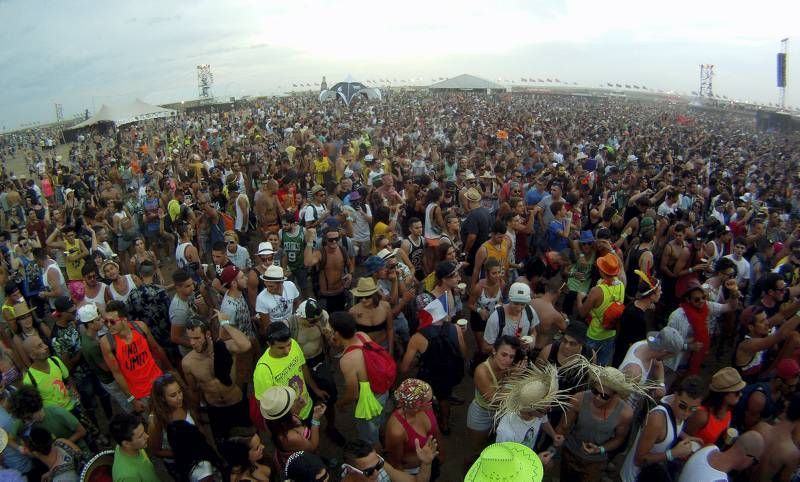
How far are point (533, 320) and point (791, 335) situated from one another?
78.8 inches

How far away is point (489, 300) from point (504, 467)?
2262 millimetres

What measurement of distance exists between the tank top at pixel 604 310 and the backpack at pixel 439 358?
1.36 meters

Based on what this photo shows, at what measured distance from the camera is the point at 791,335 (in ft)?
11.8

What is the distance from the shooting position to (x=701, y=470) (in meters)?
2.53

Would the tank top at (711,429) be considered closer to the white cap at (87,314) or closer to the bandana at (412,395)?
the bandana at (412,395)

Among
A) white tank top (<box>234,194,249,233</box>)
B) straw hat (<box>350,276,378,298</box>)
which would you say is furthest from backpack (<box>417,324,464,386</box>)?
white tank top (<box>234,194,249,233</box>)

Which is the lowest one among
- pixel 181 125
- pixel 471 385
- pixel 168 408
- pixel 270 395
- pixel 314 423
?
pixel 471 385

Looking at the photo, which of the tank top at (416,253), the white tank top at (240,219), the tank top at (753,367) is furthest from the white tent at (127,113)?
the tank top at (753,367)

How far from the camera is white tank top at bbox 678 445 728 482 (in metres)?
2.49

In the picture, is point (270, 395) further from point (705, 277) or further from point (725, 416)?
point (705, 277)

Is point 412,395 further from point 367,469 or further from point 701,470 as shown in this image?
point 701,470

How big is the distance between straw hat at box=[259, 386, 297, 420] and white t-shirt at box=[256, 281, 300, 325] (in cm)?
136

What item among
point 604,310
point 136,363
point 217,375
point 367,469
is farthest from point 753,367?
point 136,363

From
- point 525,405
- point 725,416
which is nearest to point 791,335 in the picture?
point 725,416
